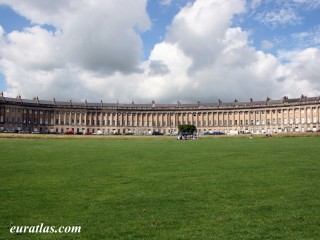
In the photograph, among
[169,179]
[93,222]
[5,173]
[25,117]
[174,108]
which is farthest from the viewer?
[174,108]

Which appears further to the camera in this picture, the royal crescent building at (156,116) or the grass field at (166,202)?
the royal crescent building at (156,116)

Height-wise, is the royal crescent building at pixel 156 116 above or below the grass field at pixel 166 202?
above

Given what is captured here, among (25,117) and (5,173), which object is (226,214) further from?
(25,117)

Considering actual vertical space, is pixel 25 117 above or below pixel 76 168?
above

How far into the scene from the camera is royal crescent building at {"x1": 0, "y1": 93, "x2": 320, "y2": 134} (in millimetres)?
120375

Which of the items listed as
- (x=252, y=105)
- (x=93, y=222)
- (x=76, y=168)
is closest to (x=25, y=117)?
(x=252, y=105)

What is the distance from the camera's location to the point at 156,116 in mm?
144625

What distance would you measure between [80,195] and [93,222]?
306 centimetres

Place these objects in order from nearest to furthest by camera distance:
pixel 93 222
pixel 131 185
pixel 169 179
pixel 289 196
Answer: pixel 93 222 < pixel 289 196 < pixel 131 185 < pixel 169 179

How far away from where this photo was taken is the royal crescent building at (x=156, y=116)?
12038cm

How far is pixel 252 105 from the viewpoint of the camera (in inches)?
5271

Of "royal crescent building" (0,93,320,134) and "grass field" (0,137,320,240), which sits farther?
"royal crescent building" (0,93,320,134)

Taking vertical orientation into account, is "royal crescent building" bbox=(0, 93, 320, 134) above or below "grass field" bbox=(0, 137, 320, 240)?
above

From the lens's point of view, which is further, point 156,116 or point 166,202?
point 156,116
